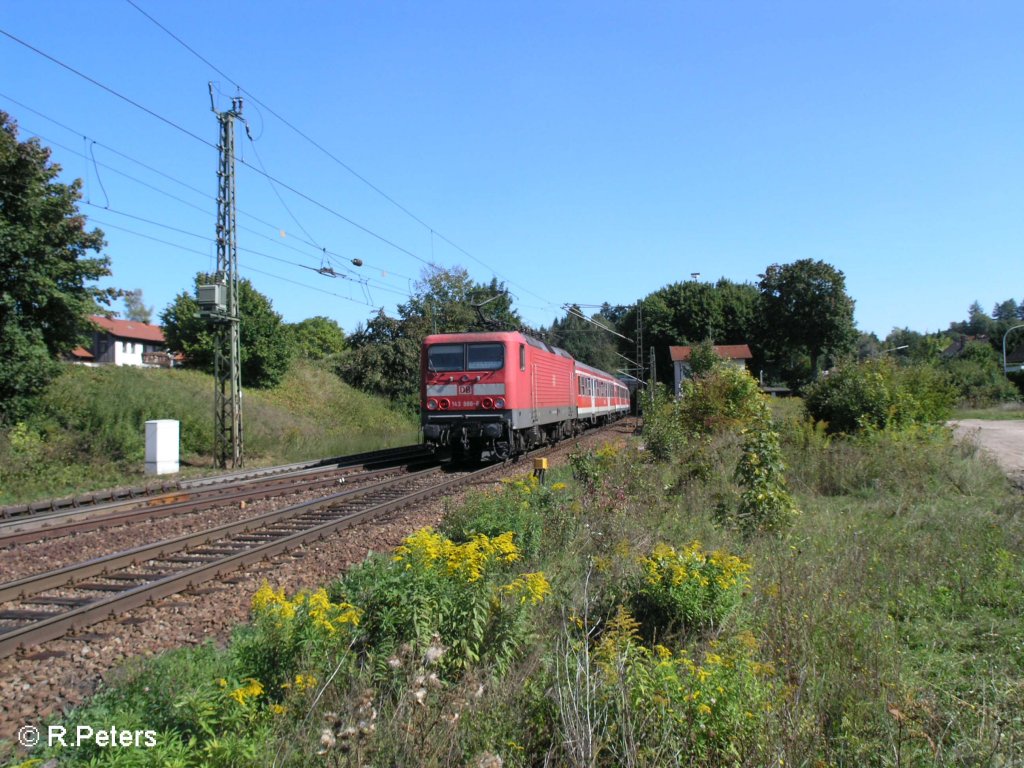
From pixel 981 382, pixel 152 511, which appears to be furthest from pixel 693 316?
pixel 152 511

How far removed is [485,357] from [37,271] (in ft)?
33.9

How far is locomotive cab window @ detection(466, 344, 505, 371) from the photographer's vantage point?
54.7 ft

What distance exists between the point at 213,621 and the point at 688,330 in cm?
6079

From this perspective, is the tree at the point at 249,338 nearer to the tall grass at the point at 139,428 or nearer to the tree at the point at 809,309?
the tall grass at the point at 139,428

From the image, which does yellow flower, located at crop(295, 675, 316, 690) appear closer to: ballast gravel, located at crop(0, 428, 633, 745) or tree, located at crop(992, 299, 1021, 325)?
ballast gravel, located at crop(0, 428, 633, 745)

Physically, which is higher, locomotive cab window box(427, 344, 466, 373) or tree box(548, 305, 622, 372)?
tree box(548, 305, 622, 372)

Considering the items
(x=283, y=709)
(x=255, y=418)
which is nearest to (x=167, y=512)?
(x=283, y=709)

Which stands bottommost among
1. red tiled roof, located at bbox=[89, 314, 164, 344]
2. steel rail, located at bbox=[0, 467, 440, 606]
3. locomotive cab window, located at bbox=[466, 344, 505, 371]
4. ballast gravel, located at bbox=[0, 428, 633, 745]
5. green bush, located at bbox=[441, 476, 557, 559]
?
ballast gravel, located at bbox=[0, 428, 633, 745]

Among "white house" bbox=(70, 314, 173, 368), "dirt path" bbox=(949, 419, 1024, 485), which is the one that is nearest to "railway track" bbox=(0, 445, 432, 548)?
"dirt path" bbox=(949, 419, 1024, 485)

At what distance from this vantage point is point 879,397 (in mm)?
14664

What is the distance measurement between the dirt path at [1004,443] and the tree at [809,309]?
34.2 meters

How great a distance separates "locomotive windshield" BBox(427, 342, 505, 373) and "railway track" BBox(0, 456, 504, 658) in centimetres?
569

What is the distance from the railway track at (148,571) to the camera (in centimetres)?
580

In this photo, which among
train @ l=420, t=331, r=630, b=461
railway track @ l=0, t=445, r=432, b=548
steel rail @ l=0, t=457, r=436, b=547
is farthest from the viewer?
train @ l=420, t=331, r=630, b=461
